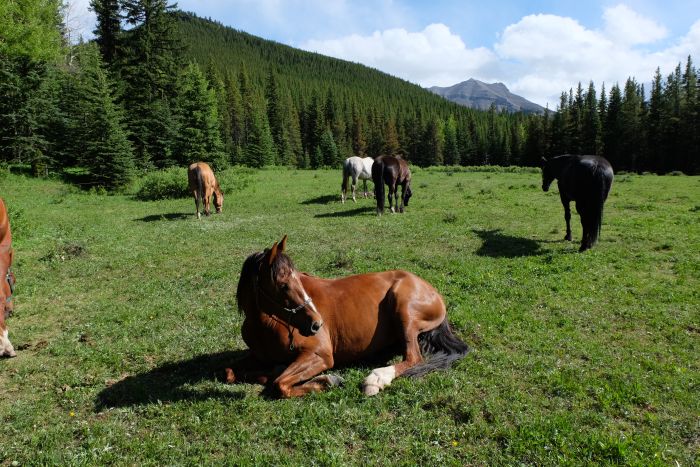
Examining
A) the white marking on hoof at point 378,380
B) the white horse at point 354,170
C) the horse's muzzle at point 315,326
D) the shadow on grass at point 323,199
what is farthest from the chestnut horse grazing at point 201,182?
the horse's muzzle at point 315,326

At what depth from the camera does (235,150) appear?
79.2 m

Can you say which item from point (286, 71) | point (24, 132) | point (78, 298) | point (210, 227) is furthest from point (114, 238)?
point (286, 71)

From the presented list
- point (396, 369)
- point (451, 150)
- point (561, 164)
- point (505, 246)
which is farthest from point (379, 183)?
point (451, 150)

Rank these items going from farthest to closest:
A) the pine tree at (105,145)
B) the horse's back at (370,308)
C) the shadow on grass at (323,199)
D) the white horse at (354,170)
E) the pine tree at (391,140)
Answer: the pine tree at (391,140) → the pine tree at (105,145) → the shadow on grass at (323,199) → the white horse at (354,170) → the horse's back at (370,308)

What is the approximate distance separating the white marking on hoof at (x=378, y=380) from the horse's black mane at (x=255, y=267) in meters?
1.69

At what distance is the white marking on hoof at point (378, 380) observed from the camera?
4828 millimetres

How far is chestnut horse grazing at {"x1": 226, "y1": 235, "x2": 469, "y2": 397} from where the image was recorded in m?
4.38

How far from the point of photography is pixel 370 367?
5.54 metres

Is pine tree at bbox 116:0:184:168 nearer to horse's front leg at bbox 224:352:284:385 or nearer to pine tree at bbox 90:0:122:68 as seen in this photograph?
pine tree at bbox 90:0:122:68

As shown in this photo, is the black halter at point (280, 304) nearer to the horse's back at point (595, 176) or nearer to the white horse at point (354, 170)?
the horse's back at point (595, 176)

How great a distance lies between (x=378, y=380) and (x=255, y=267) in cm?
199

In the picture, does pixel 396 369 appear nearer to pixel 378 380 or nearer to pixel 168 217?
pixel 378 380

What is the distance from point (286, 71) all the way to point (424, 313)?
189m

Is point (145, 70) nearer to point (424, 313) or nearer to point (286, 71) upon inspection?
point (424, 313)
